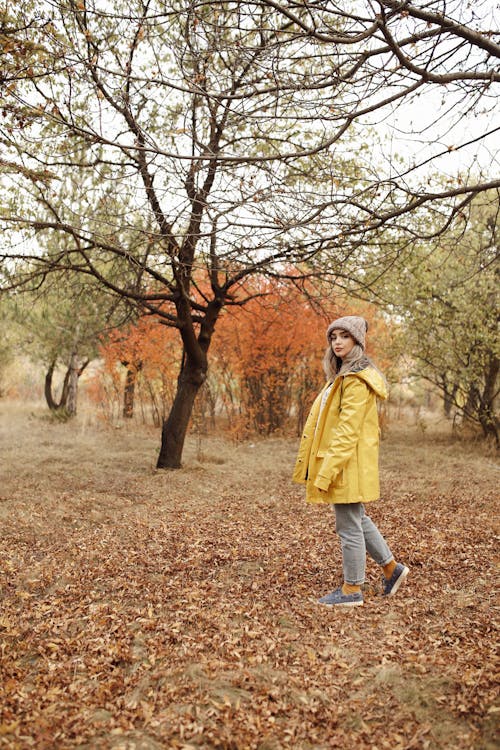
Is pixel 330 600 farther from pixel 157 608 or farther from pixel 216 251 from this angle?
pixel 216 251

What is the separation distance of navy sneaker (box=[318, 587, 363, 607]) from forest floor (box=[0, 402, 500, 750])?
0.16 feet

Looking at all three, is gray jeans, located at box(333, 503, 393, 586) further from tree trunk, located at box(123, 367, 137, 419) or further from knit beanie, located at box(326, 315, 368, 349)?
tree trunk, located at box(123, 367, 137, 419)

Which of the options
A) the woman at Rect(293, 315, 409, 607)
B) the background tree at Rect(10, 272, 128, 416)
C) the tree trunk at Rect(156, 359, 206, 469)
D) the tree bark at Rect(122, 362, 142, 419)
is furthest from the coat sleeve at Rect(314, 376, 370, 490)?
the tree bark at Rect(122, 362, 142, 419)

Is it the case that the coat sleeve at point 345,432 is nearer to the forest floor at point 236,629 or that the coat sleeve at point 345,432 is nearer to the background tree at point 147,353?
the forest floor at point 236,629

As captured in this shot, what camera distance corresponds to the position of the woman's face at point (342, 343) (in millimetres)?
3555

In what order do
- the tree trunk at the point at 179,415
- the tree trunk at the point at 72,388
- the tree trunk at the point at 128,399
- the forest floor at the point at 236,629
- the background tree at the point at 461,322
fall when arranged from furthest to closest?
the tree trunk at the point at 72,388 → the tree trunk at the point at 128,399 → the background tree at the point at 461,322 → the tree trunk at the point at 179,415 → the forest floor at the point at 236,629

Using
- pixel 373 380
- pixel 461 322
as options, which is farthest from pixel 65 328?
pixel 373 380

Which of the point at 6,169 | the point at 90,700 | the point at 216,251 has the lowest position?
the point at 90,700

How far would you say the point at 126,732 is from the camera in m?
2.35

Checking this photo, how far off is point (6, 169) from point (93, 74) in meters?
1.93

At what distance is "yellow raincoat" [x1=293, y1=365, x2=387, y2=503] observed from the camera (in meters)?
3.37

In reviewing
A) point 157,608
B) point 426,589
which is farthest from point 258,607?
point 426,589

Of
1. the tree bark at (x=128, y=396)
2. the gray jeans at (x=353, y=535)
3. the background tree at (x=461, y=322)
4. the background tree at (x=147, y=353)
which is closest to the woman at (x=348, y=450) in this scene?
the gray jeans at (x=353, y=535)

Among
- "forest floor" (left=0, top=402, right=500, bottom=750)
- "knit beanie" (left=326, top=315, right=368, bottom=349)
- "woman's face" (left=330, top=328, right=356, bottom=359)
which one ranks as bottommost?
"forest floor" (left=0, top=402, right=500, bottom=750)
